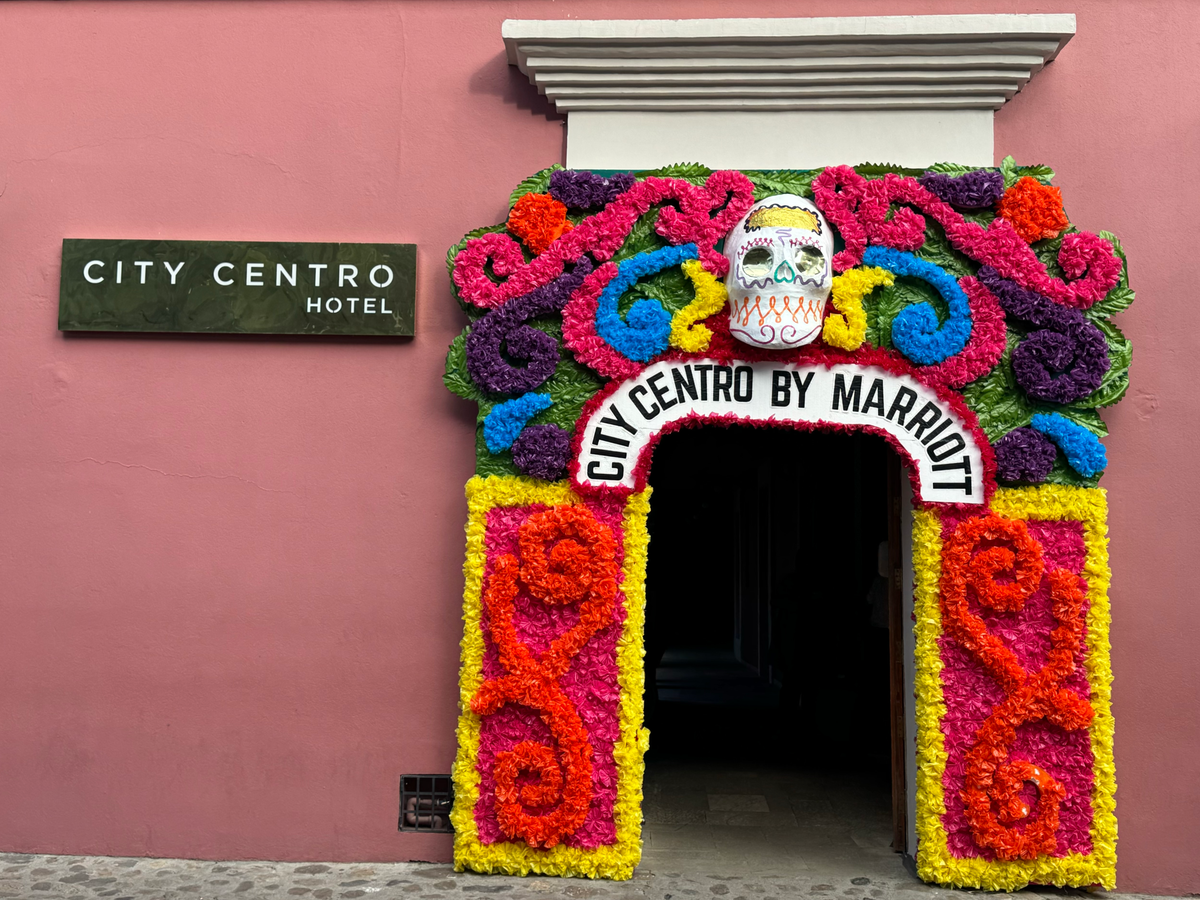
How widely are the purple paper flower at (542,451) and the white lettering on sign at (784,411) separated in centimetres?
9

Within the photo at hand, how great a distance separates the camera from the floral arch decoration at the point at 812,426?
4.44m

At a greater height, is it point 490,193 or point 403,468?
point 490,193

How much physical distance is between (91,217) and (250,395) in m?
1.20

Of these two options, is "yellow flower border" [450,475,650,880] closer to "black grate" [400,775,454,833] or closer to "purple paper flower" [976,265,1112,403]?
"black grate" [400,775,454,833]

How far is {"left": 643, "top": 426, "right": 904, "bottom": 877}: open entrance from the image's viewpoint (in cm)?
508

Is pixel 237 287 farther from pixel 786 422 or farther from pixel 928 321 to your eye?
pixel 928 321

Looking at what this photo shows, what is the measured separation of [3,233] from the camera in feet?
16.5

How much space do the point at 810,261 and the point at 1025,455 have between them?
1.27 meters

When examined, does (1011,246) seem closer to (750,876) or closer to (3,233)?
(750,876)

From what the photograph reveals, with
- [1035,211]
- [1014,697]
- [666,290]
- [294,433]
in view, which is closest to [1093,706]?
[1014,697]

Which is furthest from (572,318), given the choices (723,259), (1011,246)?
(1011,246)

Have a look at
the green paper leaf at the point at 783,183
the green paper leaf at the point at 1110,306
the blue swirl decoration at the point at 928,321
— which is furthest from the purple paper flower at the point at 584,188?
the green paper leaf at the point at 1110,306

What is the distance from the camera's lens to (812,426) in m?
4.62

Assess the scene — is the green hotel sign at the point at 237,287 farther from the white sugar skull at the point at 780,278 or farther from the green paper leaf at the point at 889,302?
the green paper leaf at the point at 889,302
